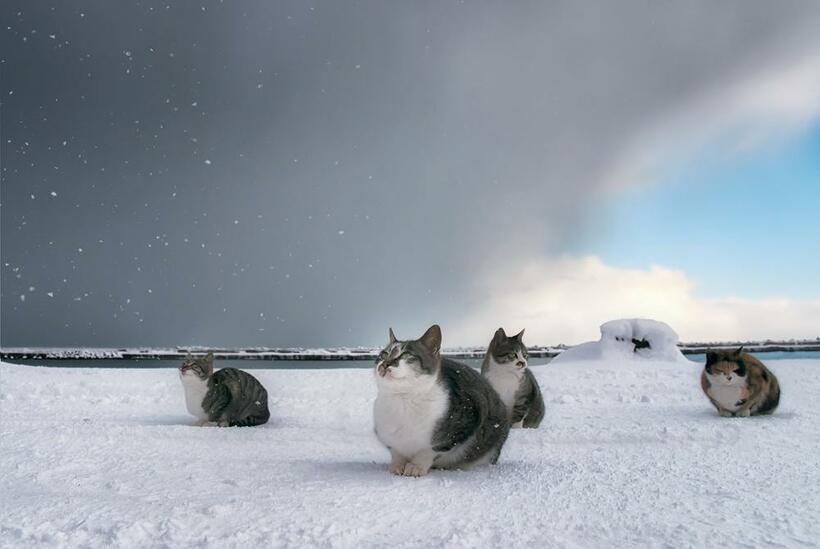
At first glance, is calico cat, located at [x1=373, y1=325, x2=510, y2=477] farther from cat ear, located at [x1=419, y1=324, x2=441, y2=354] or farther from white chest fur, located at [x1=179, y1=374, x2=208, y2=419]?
white chest fur, located at [x1=179, y1=374, x2=208, y2=419]

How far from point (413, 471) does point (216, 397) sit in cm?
317

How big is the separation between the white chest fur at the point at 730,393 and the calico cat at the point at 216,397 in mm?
4220

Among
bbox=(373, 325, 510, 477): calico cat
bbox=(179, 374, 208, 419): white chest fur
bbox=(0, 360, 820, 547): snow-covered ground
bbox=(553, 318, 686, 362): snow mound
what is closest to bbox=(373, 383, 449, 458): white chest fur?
bbox=(373, 325, 510, 477): calico cat

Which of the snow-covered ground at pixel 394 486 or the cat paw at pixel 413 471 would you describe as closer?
the snow-covered ground at pixel 394 486

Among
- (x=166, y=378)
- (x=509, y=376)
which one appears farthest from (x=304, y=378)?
(x=509, y=376)

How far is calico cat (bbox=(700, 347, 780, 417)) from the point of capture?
586 cm

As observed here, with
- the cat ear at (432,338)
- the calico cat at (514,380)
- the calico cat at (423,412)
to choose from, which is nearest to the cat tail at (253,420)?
the calico cat at (514,380)

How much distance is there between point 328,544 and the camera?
2.29 meters

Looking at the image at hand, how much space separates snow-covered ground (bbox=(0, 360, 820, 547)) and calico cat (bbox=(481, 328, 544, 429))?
1.07 ft

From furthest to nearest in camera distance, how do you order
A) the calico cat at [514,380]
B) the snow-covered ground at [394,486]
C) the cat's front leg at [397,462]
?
the calico cat at [514,380] → the cat's front leg at [397,462] → the snow-covered ground at [394,486]

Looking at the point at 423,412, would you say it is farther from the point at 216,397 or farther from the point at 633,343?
the point at 633,343

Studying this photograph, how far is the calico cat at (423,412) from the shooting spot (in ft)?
10.6

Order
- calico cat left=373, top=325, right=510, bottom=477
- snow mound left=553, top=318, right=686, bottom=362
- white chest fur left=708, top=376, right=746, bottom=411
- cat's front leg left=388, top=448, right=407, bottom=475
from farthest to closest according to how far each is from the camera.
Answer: snow mound left=553, top=318, right=686, bottom=362 → white chest fur left=708, top=376, right=746, bottom=411 → cat's front leg left=388, top=448, right=407, bottom=475 → calico cat left=373, top=325, right=510, bottom=477

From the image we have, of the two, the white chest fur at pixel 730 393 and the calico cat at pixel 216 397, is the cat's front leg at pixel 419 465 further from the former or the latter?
the white chest fur at pixel 730 393
